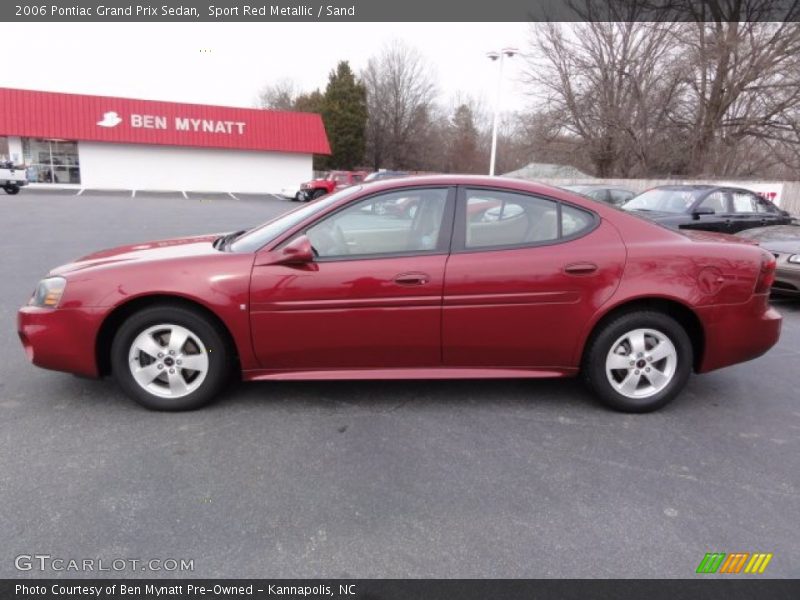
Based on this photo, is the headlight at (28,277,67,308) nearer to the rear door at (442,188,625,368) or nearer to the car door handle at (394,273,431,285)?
the car door handle at (394,273,431,285)

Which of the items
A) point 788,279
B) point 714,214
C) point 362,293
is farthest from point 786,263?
point 362,293

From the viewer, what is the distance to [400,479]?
285 centimetres

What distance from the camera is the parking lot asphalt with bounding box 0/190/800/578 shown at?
232cm

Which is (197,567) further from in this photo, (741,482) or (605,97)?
(605,97)

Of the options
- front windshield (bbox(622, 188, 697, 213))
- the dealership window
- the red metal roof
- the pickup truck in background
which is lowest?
front windshield (bbox(622, 188, 697, 213))

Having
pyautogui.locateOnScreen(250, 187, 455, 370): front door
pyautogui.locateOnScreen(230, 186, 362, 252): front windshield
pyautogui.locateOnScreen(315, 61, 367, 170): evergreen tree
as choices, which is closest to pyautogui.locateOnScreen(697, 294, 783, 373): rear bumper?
pyautogui.locateOnScreen(250, 187, 455, 370): front door

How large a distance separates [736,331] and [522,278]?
156cm

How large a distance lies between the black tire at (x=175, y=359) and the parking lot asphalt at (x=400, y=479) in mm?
120

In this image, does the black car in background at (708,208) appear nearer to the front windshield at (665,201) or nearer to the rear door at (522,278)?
the front windshield at (665,201)

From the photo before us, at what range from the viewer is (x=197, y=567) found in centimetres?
222

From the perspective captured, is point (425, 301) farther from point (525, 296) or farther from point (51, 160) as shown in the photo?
point (51, 160)

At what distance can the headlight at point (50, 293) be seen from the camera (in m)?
3.42

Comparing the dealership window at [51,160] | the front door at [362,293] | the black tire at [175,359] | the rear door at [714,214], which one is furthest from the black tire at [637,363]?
the dealership window at [51,160]

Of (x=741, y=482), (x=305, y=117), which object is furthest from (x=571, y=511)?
(x=305, y=117)
